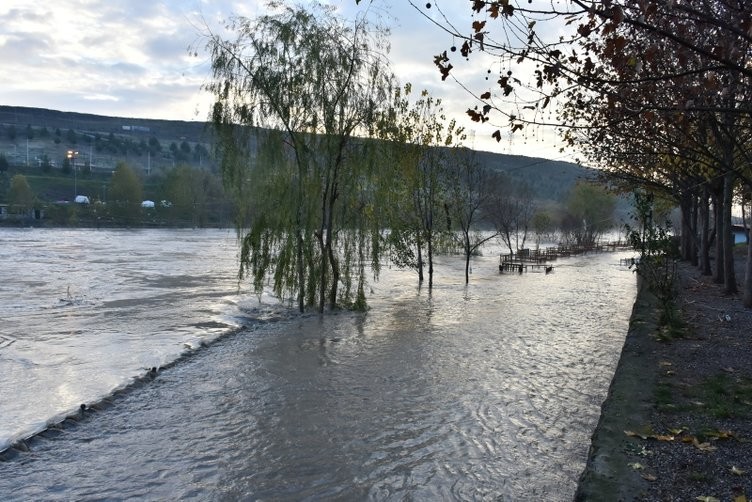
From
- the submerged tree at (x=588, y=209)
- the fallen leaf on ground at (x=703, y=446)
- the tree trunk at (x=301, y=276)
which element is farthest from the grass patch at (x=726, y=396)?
the submerged tree at (x=588, y=209)

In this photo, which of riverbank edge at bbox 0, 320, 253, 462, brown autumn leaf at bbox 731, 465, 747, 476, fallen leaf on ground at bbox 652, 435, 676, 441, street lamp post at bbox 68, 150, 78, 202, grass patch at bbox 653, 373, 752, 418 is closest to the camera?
brown autumn leaf at bbox 731, 465, 747, 476

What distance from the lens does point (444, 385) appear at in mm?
10586

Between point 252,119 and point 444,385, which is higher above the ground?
point 252,119

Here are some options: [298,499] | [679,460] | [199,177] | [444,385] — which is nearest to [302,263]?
[444,385]

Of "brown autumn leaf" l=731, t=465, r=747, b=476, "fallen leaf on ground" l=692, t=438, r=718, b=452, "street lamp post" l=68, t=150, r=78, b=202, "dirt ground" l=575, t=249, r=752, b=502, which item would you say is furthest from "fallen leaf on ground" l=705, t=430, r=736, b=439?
"street lamp post" l=68, t=150, r=78, b=202

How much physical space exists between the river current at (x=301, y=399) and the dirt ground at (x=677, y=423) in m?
0.86

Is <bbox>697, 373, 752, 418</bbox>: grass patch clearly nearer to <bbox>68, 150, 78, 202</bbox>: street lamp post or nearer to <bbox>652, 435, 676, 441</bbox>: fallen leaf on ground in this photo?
<bbox>652, 435, 676, 441</bbox>: fallen leaf on ground

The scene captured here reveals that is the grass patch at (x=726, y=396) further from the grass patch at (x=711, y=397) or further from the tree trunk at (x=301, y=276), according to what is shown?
the tree trunk at (x=301, y=276)

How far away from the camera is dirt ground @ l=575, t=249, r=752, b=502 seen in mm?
4750

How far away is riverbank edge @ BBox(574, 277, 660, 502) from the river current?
2.45ft

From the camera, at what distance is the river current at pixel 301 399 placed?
6566 millimetres

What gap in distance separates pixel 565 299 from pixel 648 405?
17545 mm

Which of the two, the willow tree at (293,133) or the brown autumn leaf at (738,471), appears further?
the willow tree at (293,133)

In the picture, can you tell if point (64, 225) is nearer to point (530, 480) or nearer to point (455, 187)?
point (455, 187)
